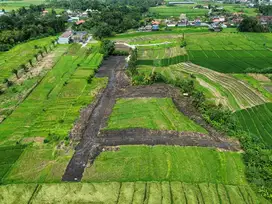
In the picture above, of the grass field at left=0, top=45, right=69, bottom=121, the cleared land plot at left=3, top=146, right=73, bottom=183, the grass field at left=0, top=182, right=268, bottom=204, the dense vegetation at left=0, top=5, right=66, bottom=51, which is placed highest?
the dense vegetation at left=0, top=5, right=66, bottom=51

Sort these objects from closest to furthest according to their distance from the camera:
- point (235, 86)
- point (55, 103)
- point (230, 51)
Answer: point (55, 103), point (235, 86), point (230, 51)

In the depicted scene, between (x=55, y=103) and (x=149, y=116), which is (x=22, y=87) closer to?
(x=55, y=103)

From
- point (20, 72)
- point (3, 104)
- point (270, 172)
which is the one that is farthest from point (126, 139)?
point (20, 72)

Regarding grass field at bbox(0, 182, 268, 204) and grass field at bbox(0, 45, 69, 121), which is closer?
grass field at bbox(0, 182, 268, 204)

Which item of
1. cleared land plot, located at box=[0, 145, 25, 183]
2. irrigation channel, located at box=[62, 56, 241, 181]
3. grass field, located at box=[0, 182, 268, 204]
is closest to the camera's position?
grass field, located at box=[0, 182, 268, 204]

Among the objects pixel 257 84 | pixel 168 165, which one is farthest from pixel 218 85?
pixel 168 165

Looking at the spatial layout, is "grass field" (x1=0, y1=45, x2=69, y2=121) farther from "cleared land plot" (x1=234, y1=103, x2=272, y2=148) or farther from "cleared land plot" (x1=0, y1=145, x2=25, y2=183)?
"cleared land plot" (x1=234, y1=103, x2=272, y2=148)

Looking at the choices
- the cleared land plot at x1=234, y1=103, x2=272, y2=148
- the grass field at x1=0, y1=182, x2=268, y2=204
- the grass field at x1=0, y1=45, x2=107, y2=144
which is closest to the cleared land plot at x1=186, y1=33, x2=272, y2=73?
the cleared land plot at x1=234, y1=103, x2=272, y2=148

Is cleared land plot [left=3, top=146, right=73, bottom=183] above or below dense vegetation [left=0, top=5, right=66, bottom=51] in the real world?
below
